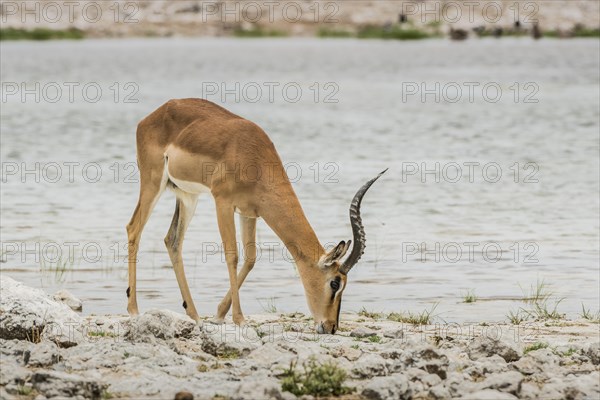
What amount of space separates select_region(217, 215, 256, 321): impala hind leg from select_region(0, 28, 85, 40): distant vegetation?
70983 millimetres

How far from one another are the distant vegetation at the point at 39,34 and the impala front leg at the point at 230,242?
7131cm

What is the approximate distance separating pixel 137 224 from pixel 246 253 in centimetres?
108

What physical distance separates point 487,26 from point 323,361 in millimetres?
76981

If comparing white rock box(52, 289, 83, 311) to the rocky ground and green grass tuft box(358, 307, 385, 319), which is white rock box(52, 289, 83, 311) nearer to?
the rocky ground

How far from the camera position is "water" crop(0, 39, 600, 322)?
45.5 ft

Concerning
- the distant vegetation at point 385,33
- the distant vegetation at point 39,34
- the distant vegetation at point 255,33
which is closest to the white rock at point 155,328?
the distant vegetation at point 385,33

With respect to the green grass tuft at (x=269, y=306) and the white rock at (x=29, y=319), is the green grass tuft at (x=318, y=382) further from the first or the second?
the green grass tuft at (x=269, y=306)

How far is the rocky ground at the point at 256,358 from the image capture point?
8.32 m

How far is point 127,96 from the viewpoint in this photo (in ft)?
144

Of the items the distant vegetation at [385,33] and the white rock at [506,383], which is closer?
the white rock at [506,383]

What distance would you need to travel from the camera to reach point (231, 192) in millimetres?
11250

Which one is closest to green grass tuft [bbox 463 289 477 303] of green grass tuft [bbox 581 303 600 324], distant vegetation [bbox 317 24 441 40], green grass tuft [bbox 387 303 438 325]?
green grass tuft [bbox 387 303 438 325]

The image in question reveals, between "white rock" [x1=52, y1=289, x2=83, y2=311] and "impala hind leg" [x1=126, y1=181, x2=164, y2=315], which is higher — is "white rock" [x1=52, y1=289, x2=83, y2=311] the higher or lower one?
the lower one

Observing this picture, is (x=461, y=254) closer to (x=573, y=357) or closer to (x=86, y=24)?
(x=573, y=357)
